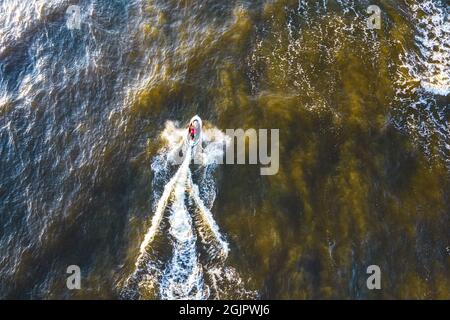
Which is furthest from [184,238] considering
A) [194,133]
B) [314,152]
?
[314,152]

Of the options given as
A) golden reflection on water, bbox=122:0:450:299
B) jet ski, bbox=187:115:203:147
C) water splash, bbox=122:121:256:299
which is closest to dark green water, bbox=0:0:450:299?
golden reflection on water, bbox=122:0:450:299

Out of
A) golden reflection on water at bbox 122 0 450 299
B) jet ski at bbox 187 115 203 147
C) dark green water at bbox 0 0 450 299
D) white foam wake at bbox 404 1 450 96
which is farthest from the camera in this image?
white foam wake at bbox 404 1 450 96

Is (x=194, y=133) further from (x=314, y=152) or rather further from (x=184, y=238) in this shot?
(x=314, y=152)

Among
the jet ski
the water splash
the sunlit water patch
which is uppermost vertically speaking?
the sunlit water patch

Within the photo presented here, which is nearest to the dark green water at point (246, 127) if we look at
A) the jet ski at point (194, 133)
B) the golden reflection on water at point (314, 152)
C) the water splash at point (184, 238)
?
the golden reflection on water at point (314, 152)

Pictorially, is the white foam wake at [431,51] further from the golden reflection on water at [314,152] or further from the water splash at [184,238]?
the water splash at [184,238]

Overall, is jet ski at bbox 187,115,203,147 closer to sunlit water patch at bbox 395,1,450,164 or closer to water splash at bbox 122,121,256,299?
Result: water splash at bbox 122,121,256,299
